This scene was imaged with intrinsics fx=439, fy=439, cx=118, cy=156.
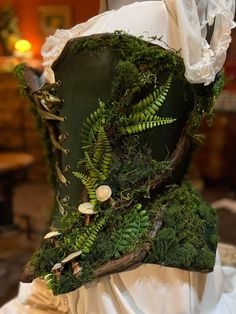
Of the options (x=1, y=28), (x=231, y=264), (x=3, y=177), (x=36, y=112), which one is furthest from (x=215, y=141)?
Result: (x=36, y=112)

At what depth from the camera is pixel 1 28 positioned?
13.3 feet

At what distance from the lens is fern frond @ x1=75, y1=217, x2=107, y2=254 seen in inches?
34.6

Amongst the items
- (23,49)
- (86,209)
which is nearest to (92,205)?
(86,209)

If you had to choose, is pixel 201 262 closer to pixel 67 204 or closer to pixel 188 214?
pixel 188 214

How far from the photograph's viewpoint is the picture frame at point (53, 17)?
3812mm

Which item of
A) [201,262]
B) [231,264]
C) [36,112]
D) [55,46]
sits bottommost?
[231,264]

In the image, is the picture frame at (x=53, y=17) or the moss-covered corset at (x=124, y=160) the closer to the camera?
the moss-covered corset at (x=124, y=160)

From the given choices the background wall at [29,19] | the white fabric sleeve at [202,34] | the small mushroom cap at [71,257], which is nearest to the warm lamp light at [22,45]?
the background wall at [29,19]

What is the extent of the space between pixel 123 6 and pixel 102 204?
437 mm

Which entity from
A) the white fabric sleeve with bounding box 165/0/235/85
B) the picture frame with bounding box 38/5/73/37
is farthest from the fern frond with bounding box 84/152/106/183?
the picture frame with bounding box 38/5/73/37

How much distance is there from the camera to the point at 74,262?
877 millimetres

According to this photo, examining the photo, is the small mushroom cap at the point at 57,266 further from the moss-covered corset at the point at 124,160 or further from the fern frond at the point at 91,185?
the fern frond at the point at 91,185

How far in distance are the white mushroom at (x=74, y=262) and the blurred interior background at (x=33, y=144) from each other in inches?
77.0

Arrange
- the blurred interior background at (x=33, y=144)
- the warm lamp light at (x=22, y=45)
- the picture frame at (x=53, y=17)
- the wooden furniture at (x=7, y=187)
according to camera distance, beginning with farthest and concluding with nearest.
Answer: the warm lamp light at (x=22, y=45) < the picture frame at (x=53, y=17) < the blurred interior background at (x=33, y=144) < the wooden furniture at (x=7, y=187)
